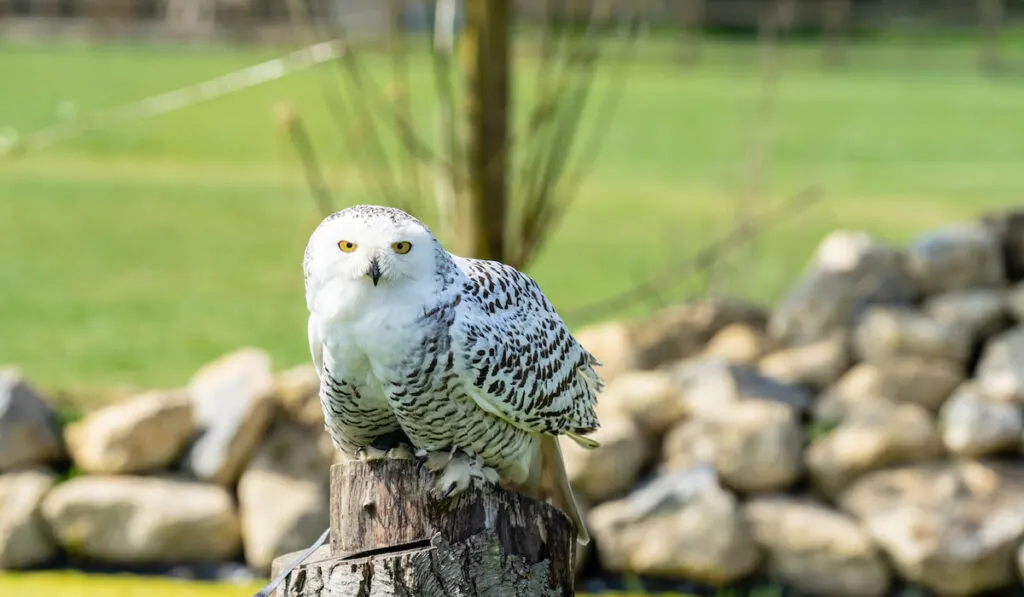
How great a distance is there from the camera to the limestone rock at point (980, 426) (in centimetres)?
448

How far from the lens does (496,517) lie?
2225 millimetres

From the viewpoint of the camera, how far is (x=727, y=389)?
4.86 meters

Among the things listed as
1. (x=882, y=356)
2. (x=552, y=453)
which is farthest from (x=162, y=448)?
(x=882, y=356)

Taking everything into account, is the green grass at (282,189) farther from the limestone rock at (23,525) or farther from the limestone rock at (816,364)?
the limestone rock at (816,364)

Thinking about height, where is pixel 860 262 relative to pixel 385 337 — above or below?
below

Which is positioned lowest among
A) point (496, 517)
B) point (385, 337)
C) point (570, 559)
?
point (570, 559)

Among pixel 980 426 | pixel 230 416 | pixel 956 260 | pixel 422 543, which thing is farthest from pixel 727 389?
pixel 422 543

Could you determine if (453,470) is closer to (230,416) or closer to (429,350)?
(429,350)

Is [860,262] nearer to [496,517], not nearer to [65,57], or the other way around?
[496,517]

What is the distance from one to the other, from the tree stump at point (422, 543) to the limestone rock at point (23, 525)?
8.79 ft

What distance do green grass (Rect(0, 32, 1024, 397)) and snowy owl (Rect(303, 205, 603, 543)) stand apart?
3.45 meters

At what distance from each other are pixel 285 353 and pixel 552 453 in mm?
3897

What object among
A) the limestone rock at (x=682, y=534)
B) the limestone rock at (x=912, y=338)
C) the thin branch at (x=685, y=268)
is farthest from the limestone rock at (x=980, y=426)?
the thin branch at (x=685, y=268)

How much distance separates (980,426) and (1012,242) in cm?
113
